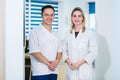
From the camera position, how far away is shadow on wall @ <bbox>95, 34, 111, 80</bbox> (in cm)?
220

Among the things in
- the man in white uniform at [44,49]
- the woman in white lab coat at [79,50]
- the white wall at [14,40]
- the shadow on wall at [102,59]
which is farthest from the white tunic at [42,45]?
the shadow on wall at [102,59]

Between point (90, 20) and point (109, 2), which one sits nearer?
point (109, 2)

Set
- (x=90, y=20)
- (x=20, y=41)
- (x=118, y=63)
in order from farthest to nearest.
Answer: (x=90, y=20) < (x=118, y=63) < (x=20, y=41)

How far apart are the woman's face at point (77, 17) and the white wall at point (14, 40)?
0.75 meters

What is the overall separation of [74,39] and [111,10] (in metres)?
0.63

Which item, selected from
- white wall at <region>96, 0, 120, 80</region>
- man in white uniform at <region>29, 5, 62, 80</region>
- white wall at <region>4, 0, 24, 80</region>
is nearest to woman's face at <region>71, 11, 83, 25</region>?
man in white uniform at <region>29, 5, 62, 80</region>

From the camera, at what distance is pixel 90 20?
12.8 feet

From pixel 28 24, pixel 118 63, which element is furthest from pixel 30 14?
pixel 118 63

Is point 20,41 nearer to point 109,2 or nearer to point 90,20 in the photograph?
point 109,2

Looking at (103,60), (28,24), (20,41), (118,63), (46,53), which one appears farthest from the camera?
(28,24)

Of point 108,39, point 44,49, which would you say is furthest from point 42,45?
point 108,39

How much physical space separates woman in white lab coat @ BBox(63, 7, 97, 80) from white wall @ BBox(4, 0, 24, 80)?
2.40 feet

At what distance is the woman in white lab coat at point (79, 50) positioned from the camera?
1.83 m

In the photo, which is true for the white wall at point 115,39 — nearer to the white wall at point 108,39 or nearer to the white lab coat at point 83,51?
the white wall at point 108,39
